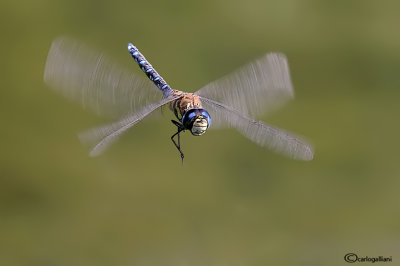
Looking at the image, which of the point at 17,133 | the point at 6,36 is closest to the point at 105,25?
the point at 6,36

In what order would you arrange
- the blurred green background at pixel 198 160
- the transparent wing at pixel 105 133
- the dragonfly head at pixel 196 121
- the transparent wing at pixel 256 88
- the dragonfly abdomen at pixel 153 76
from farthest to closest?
the blurred green background at pixel 198 160, the dragonfly abdomen at pixel 153 76, the transparent wing at pixel 256 88, the dragonfly head at pixel 196 121, the transparent wing at pixel 105 133

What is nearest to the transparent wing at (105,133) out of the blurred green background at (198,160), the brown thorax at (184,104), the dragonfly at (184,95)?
the dragonfly at (184,95)

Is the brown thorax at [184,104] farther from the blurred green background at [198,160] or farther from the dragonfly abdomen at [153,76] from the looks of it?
the blurred green background at [198,160]

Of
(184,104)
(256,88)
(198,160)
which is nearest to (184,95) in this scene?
(184,104)

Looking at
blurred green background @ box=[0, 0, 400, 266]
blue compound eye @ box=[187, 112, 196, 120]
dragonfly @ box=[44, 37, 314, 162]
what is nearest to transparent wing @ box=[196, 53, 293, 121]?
dragonfly @ box=[44, 37, 314, 162]

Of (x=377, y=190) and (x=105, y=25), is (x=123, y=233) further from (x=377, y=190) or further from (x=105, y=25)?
(x=377, y=190)

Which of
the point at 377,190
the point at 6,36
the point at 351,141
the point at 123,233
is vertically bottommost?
the point at 123,233

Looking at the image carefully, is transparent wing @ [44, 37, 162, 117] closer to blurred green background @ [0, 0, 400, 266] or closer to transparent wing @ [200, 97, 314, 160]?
transparent wing @ [200, 97, 314, 160]

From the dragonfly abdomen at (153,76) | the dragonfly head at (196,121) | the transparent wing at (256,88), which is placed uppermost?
the dragonfly abdomen at (153,76)
